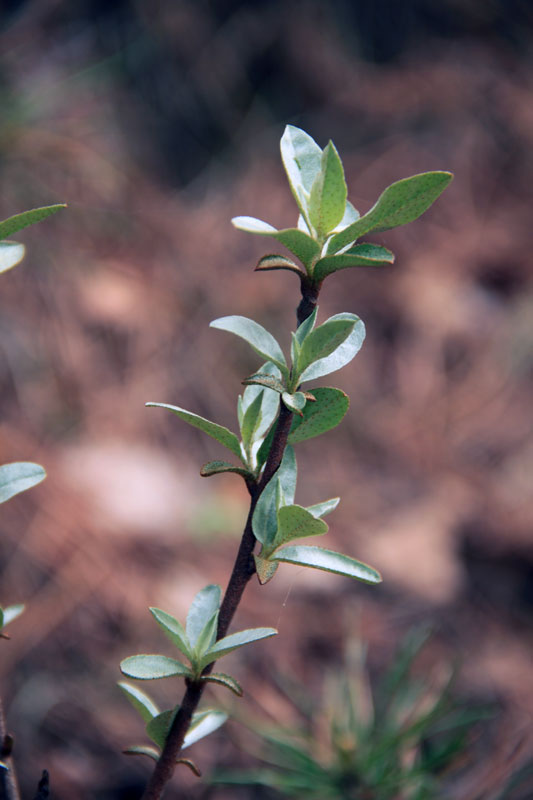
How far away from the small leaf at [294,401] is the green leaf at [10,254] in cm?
13

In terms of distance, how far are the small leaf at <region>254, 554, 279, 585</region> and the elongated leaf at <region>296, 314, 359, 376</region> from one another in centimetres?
8

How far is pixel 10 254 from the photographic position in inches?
11.5

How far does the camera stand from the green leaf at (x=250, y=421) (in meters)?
0.32

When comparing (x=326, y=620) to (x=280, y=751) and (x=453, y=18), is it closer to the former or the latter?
(x=280, y=751)

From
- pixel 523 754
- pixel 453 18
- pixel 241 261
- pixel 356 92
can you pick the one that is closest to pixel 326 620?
pixel 523 754

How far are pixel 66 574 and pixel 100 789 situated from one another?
1.06 feet

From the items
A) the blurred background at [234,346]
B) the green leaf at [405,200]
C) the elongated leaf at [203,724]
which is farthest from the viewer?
the blurred background at [234,346]

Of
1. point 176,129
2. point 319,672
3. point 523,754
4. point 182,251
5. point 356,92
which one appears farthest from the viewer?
point 356,92

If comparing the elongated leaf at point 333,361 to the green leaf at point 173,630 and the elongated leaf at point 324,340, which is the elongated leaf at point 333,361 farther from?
the green leaf at point 173,630

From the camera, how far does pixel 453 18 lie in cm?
206

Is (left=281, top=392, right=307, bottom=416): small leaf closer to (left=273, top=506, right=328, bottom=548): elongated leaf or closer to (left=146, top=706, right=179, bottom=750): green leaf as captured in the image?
(left=273, top=506, right=328, bottom=548): elongated leaf

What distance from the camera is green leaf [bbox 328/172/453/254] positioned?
0.79 ft

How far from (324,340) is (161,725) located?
20 centimetres

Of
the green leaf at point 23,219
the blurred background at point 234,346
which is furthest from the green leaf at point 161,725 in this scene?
the blurred background at point 234,346
